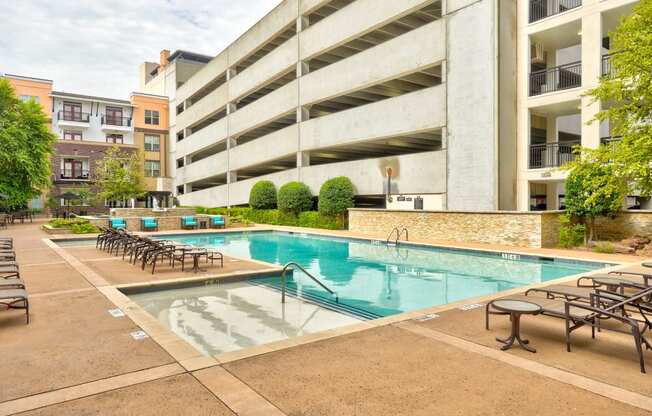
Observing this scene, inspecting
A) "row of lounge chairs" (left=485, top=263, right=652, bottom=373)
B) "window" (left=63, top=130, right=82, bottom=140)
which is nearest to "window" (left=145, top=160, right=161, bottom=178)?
"window" (left=63, top=130, right=82, bottom=140)

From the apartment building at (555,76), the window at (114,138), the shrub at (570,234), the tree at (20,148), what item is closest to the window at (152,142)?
the window at (114,138)

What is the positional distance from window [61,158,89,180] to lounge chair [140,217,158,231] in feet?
98.7

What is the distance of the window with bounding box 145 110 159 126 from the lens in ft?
180

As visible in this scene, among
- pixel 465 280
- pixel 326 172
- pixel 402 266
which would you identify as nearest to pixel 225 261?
pixel 402 266

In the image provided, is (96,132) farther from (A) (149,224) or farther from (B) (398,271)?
(B) (398,271)

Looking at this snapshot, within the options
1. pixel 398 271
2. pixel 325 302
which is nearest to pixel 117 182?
pixel 398 271

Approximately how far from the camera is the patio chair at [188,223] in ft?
89.8

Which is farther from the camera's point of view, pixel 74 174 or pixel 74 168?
pixel 74 168

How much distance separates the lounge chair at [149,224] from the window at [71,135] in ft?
105

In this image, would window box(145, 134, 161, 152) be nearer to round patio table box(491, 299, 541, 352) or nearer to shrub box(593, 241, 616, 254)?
shrub box(593, 241, 616, 254)

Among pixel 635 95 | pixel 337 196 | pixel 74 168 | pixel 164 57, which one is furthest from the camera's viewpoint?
pixel 164 57

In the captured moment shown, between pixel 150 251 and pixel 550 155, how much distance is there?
1853 centimetres

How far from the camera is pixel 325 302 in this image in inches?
351

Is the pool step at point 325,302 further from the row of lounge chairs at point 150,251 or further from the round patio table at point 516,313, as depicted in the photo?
the round patio table at point 516,313
